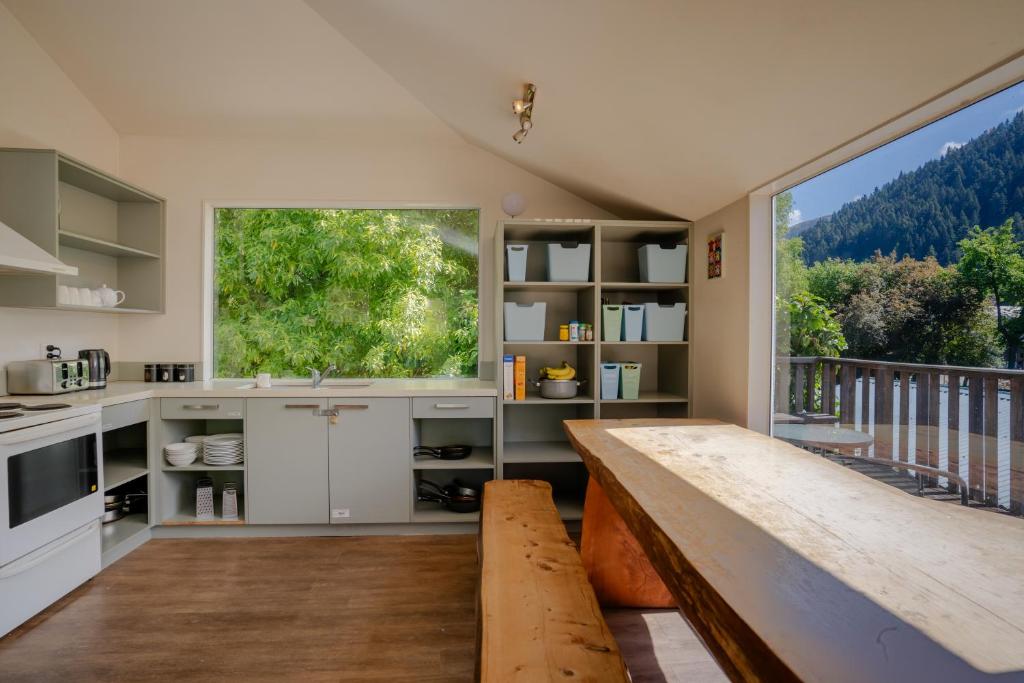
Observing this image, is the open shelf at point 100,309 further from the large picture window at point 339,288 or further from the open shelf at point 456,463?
the open shelf at point 456,463

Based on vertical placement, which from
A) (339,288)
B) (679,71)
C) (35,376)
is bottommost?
(35,376)

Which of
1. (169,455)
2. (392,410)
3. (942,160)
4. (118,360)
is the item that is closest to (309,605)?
(392,410)

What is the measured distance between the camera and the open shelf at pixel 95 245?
9.08 ft

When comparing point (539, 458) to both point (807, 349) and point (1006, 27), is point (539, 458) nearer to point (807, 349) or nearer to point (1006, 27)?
point (807, 349)

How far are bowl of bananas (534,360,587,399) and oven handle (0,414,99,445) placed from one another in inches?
91.8

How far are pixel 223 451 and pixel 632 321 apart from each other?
257cm

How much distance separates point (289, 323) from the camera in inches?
146

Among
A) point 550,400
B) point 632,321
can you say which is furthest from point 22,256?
point 632,321

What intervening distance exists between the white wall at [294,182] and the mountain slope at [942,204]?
193 cm

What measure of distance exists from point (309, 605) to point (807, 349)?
8.27ft

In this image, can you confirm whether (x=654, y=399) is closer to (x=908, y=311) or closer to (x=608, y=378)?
(x=608, y=378)

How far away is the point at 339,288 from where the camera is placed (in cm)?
369

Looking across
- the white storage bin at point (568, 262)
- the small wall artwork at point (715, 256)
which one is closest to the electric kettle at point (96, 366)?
the white storage bin at point (568, 262)

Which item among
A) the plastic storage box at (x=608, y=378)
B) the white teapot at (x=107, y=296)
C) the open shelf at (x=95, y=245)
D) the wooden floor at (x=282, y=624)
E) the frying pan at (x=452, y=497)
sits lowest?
the wooden floor at (x=282, y=624)
